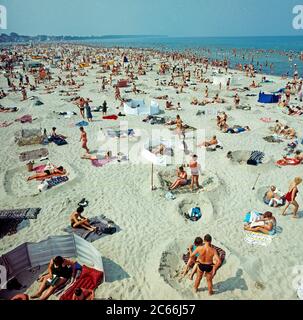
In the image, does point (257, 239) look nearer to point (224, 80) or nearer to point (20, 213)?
point (20, 213)

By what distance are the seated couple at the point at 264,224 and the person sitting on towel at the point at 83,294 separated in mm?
4263

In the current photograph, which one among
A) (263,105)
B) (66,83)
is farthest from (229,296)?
(66,83)

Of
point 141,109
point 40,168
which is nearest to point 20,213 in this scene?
point 40,168

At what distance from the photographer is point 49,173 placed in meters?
10.1

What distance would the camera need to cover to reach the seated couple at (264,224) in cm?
733

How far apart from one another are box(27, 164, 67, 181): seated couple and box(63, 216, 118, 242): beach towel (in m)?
3.15

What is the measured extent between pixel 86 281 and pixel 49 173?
17.3 ft

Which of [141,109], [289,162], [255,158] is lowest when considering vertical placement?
[289,162]

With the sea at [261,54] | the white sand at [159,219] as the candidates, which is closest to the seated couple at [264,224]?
the white sand at [159,219]

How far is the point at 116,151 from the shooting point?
12391mm

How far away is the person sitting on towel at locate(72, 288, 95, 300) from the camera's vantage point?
5199mm

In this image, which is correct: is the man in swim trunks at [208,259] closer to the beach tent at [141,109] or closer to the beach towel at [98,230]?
the beach towel at [98,230]

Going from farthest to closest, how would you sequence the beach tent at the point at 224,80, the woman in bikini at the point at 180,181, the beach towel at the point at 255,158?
the beach tent at the point at 224,80, the beach towel at the point at 255,158, the woman in bikini at the point at 180,181

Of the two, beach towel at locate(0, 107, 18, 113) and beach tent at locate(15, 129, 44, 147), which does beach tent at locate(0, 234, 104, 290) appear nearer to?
beach tent at locate(15, 129, 44, 147)
